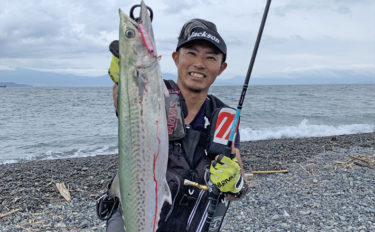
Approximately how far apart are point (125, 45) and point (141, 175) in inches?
39.3

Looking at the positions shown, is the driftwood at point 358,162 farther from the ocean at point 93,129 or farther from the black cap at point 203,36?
the ocean at point 93,129

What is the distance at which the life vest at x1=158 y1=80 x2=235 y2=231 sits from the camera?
3.30 meters

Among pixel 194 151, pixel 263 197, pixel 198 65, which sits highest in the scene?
pixel 198 65

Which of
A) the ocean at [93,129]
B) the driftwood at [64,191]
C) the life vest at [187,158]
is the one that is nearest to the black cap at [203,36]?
the life vest at [187,158]

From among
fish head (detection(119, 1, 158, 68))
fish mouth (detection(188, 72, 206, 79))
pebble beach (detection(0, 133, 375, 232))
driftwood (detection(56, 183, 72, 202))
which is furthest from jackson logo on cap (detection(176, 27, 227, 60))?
driftwood (detection(56, 183, 72, 202))

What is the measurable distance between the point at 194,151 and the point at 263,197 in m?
5.15

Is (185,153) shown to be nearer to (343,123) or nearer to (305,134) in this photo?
(305,134)

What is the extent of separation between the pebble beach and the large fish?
432 cm

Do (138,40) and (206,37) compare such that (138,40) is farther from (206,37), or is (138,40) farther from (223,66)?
(223,66)

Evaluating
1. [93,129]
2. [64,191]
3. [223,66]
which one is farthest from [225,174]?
[93,129]

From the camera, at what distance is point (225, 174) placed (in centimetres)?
315

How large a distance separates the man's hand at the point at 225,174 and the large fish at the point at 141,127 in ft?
2.49

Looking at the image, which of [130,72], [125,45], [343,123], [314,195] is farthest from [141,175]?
[343,123]

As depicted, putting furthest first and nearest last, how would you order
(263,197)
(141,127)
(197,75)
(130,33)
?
(263,197)
(197,75)
(141,127)
(130,33)
